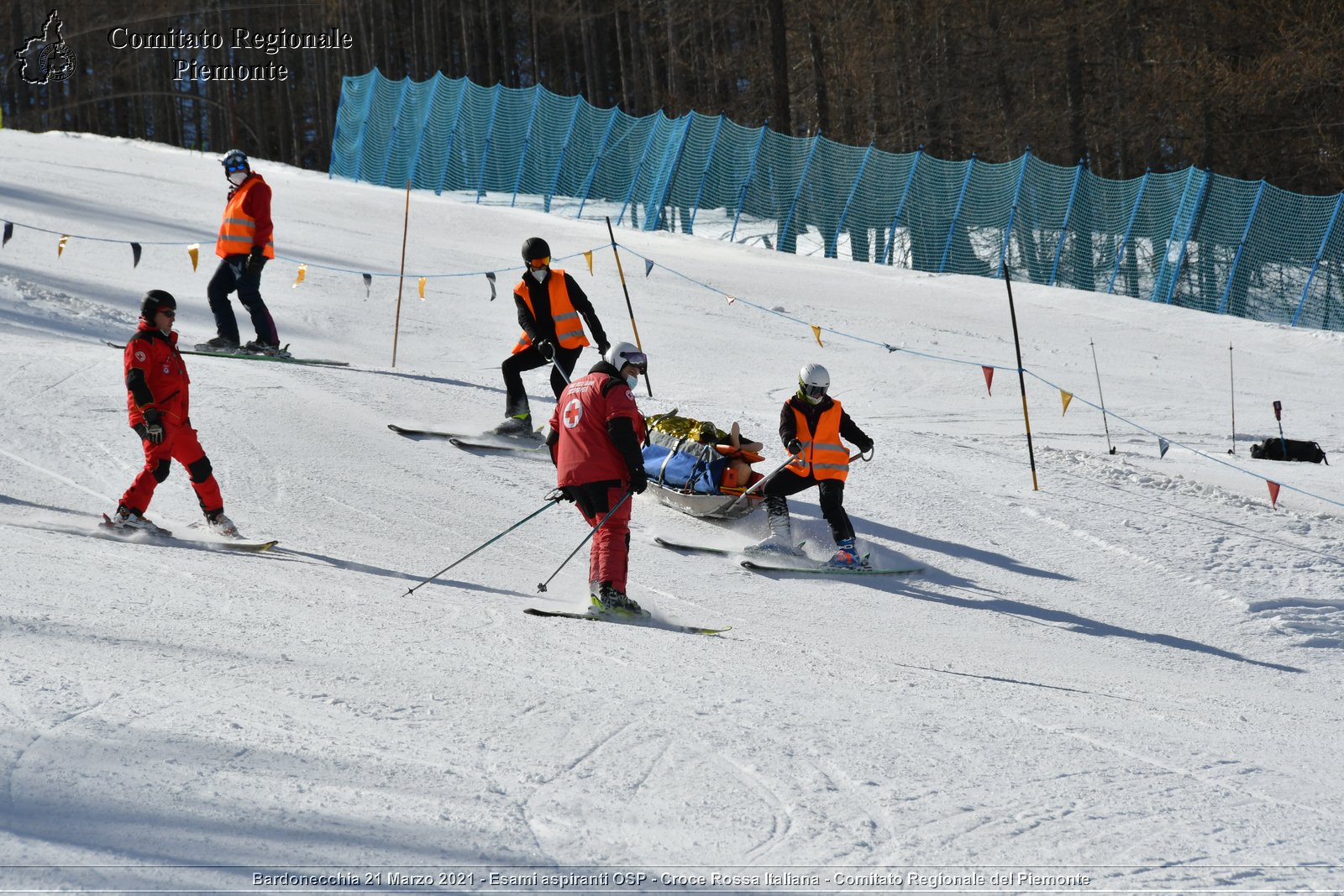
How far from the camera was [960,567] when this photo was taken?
Answer: 894 cm

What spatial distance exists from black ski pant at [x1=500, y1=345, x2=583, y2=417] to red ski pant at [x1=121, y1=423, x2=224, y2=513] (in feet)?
10.1

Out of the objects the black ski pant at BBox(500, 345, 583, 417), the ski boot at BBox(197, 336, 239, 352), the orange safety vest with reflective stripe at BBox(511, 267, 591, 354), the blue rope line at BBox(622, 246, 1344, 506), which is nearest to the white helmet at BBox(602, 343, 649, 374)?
the black ski pant at BBox(500, 345, 583, 417)

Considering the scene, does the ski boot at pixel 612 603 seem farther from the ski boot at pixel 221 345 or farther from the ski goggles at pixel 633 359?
the ski boot at pixel 221 345

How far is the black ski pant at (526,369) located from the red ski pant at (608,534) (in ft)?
10.1

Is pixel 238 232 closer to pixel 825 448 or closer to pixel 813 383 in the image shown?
pixel 813 383

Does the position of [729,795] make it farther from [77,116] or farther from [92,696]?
[77,116]

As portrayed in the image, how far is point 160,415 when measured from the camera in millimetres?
7797

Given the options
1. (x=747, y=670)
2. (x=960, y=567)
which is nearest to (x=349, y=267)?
(x=960, y=567)

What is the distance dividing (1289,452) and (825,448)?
246 inches

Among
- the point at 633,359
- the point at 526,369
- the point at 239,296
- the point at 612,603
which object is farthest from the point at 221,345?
the point at 612,603

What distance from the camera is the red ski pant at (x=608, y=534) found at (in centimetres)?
711

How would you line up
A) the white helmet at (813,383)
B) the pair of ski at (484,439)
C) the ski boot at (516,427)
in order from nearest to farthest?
the white helmet at (813,383) < the pair of ski at (484,439) < the ski boot at (516,427)

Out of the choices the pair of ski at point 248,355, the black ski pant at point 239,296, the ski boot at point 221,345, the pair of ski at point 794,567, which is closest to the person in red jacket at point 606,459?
the pair of ski at point 794,567

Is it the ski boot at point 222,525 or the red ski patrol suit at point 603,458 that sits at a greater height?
the red ski patrol suit at point 603,458
